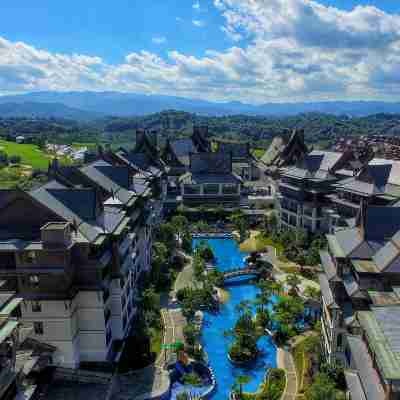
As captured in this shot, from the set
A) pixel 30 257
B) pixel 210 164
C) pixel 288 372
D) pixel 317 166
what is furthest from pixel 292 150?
pixel 30 257

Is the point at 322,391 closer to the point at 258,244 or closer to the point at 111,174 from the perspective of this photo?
the point at 111,174

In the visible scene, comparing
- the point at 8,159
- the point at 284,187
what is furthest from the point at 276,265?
the point at 8,159

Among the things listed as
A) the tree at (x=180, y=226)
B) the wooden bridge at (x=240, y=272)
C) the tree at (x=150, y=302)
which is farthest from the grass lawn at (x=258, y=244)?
the tree at (x=150, y=302)

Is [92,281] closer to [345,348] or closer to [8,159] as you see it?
[345,348]

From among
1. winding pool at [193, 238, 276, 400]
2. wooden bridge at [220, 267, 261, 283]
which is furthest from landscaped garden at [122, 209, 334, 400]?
wooden bridge at [220, 267, 261, 283]

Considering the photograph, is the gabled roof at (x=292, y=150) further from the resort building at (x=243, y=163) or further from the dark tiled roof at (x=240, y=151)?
the dark tiled roof at (x=240, y=151)
